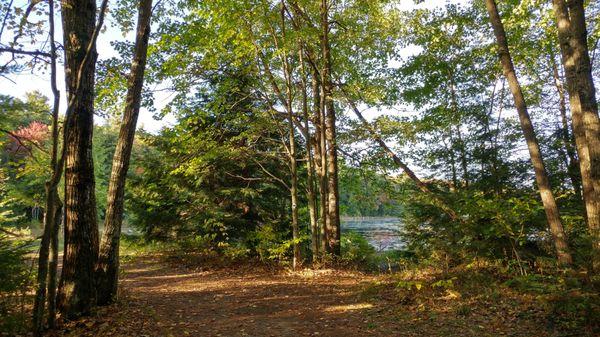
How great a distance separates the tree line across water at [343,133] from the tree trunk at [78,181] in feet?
0.77

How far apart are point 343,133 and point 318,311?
6.65 m

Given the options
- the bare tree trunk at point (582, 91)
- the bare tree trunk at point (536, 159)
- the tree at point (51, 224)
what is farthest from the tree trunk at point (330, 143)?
the tree at point (51, 224)

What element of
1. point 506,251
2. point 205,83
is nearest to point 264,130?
point 205,83

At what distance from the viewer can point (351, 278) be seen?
984 cm

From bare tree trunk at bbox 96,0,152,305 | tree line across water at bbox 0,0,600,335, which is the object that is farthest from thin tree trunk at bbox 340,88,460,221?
bare tree trunk at bbox 96,0,152,305

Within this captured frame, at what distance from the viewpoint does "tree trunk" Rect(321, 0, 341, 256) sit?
11488mm

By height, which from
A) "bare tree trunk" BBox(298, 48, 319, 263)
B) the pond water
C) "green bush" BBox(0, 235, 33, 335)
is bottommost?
the pond water

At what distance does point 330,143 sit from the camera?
11.9 m

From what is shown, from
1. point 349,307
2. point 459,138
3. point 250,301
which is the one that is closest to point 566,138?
point 459,138

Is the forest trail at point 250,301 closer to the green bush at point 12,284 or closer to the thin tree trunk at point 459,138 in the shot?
the green bush at point 12,284

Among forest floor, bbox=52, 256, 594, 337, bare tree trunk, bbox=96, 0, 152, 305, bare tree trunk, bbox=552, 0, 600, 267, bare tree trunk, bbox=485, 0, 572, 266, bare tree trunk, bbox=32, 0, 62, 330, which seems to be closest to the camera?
bare tree trunk, bbox=32, 0, 62, 330

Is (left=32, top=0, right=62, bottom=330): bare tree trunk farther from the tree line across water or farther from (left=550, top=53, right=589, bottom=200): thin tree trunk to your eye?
(left=550, top=53, right=589, bottom=200): thin tree trunk

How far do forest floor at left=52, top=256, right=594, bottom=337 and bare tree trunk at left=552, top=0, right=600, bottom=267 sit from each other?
198 cm

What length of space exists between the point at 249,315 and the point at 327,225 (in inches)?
222
